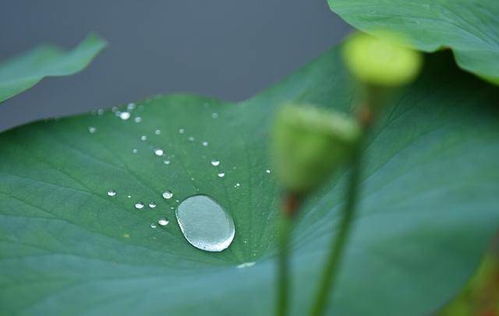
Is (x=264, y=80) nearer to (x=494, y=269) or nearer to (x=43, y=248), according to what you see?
(x=494, y=269)

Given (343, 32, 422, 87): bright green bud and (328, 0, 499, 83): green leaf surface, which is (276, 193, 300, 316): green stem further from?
(328, 0, 499, 83): green leaf surface

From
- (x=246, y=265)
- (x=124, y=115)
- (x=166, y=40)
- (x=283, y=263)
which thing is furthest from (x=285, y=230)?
(x=166, y=40)

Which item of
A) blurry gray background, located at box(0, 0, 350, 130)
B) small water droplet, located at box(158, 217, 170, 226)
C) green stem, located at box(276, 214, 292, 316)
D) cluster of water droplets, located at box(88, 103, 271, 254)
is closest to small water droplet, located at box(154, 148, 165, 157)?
cluster of water droplets, located at box(88, 103, 271, 254)

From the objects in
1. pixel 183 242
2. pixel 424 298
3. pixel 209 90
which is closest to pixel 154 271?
pixel 183 242

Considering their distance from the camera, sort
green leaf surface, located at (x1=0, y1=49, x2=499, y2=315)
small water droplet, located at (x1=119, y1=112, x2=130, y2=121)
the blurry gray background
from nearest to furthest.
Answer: green leaf surface, located at (x1=0, y1=49, x2=499, y2=315), small water droplet, located at (x1=119, y1=112, x2=130, y2=121), the blurry gray background

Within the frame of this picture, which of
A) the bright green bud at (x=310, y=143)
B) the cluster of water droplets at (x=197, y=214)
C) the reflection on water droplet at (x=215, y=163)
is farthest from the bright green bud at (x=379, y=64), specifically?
the reflection on water droplet at (x=215, y=163)

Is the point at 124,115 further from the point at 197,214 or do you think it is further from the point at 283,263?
the point at 283,263

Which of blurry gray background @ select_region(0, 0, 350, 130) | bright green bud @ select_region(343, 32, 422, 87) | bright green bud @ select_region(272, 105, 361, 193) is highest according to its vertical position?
bright green bud @ select_region(343, 32, 422, 87)

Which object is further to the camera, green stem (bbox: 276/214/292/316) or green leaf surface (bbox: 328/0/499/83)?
green leaf surface (bbox: 328/0/499/83)

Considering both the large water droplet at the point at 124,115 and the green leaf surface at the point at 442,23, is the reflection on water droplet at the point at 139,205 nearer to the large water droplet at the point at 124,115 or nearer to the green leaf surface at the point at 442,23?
the large water droplet at the point at 124,115
